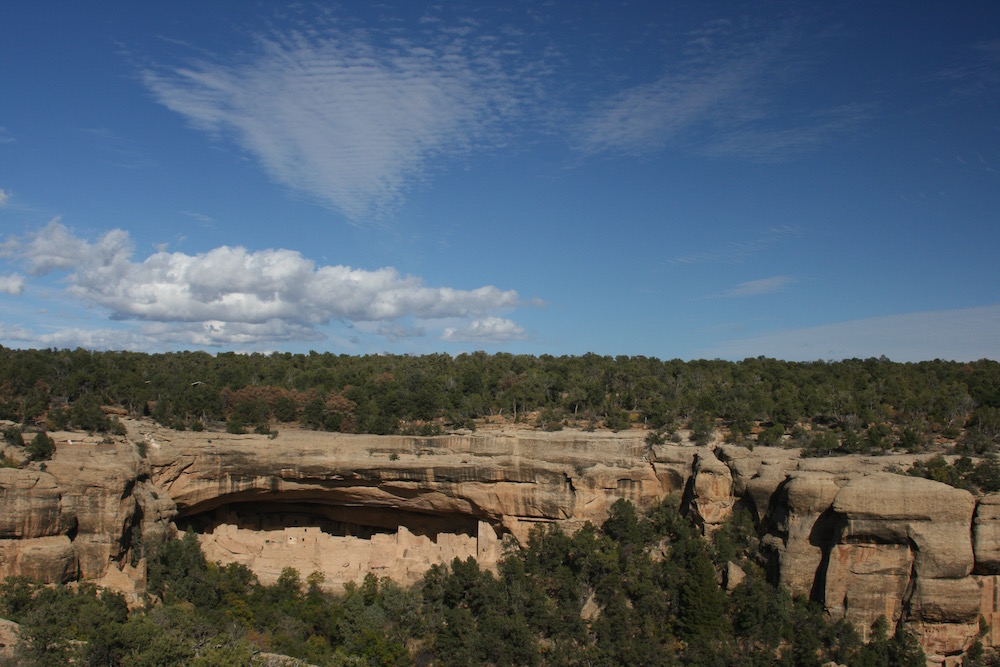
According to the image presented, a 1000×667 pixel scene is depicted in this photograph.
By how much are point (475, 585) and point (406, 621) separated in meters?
2.69

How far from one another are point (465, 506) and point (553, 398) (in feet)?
35.3

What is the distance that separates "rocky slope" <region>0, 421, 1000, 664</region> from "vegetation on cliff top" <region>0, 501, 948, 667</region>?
3.37 ft

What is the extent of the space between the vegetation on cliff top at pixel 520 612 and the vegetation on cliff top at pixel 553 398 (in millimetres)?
5655

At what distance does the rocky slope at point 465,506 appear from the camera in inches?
904

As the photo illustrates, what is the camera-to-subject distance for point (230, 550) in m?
28.9

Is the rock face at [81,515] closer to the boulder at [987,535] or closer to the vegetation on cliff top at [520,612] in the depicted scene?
the vegetation on cliff top at [520,612]

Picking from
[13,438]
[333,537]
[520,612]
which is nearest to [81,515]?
[13,438]

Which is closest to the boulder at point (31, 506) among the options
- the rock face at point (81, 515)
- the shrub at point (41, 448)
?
the rock face at point (81, 515)

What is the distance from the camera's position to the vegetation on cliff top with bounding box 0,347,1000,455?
99.1 ft

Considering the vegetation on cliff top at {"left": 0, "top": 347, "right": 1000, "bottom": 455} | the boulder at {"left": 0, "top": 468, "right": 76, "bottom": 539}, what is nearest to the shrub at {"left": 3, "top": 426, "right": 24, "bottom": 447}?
the boulder at {"left": 0, "top": 468, "right": 76, "bottom": 539}

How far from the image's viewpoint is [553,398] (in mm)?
39250

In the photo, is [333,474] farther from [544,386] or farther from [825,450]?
[825,450]

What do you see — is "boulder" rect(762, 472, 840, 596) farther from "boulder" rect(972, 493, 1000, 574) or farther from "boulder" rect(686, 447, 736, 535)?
"boulder" rect(972, 493, 1000, 574)

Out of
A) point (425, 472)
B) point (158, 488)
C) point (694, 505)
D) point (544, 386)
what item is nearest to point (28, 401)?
point (158, 488)
